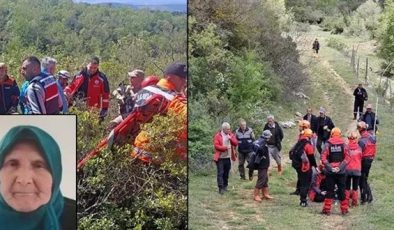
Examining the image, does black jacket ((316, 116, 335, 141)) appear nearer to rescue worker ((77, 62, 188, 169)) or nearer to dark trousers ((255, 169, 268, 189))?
dark trousers ((255, 169, 268, 189))

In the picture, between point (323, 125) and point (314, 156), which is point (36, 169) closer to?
point (314, 156)

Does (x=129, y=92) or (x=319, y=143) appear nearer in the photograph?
(x=319, y=143)

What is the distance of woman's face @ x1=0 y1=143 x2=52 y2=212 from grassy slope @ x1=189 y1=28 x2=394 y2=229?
1.73m

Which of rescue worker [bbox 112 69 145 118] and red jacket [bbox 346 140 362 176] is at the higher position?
rescue worker [bbox 112 69 145 118]

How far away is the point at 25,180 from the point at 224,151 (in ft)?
7.64

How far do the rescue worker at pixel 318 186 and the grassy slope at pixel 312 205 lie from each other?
0.13 m

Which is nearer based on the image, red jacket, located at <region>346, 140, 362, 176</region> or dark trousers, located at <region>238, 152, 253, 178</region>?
red jacket, located at <region>346, 140, 362, 176</region>

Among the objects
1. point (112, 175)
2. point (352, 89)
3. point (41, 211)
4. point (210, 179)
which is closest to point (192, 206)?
point (210, 179)

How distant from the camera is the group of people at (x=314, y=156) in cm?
774

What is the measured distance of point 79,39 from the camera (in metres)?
8.02

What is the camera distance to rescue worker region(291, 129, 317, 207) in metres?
7.81

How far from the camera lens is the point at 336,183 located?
25.5 feet

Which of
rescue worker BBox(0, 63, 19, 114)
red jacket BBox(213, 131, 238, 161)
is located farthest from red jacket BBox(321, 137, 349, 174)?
rescue worker BBox(0, 63, 19, 114)

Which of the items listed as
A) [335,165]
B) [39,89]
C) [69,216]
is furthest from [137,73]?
[335,165]
